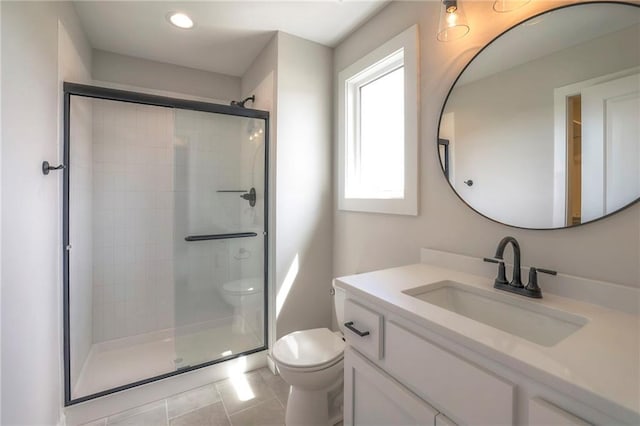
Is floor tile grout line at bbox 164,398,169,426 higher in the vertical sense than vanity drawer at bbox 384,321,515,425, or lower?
lower

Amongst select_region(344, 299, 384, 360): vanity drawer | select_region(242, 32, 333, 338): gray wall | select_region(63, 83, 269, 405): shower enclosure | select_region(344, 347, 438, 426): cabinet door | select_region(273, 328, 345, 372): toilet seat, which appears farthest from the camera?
select_region(63, 83, 269, 405): shower enclosure

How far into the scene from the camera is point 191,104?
6.31 feet

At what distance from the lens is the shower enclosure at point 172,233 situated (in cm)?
212

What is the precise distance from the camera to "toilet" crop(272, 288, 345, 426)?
53.1 inches

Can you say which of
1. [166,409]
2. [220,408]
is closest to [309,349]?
[220,408]

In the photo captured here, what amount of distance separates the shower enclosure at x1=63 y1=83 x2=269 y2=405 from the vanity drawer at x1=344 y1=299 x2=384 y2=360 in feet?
3.80

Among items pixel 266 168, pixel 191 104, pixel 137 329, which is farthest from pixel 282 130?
pixel 137 329

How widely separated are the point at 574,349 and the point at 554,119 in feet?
2.56

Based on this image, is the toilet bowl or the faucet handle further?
the toilet bowl

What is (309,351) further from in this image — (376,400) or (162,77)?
(162,77)

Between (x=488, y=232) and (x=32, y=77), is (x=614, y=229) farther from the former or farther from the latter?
(x=32, y=77)

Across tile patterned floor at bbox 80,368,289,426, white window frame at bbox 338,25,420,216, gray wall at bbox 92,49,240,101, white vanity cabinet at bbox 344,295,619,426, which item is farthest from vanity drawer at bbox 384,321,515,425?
gray wall at bbox 92,49,240,101

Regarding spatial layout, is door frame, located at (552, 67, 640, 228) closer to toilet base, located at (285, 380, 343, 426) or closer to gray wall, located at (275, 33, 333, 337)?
toilet base, located at (285, 380, 343, 426)

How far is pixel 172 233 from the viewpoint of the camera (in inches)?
94.3
